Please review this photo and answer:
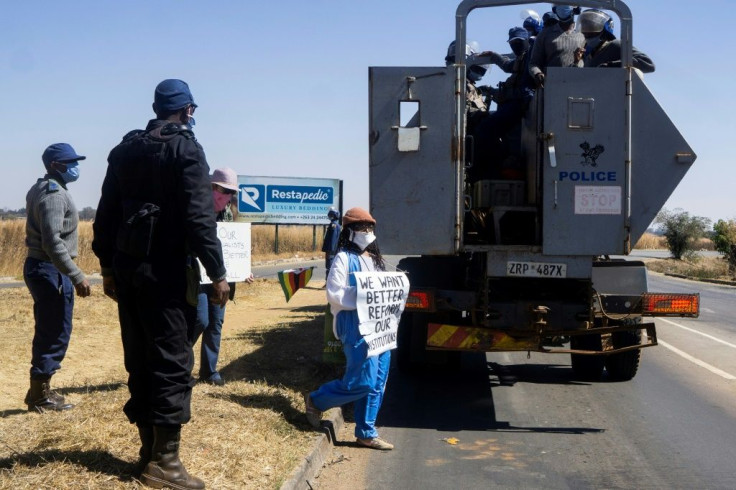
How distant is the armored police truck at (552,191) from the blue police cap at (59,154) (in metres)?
2.60

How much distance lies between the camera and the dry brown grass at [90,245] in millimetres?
30875

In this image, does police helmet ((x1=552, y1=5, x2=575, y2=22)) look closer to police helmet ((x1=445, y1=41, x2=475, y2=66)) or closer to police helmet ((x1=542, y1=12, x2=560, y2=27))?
police helmet ((x1=542, y1=12, x2=560, y2=27))

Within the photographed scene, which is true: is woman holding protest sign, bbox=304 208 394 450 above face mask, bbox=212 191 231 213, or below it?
below

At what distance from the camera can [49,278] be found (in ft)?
21.5

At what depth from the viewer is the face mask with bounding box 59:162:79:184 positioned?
670 cm

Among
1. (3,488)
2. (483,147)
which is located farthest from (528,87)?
(3,488)

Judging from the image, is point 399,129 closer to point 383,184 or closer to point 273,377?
point 383,184

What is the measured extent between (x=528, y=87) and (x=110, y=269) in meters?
5.45

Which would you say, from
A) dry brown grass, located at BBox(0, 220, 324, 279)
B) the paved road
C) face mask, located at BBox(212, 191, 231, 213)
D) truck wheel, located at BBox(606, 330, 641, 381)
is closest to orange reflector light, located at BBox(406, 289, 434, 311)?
the paved road

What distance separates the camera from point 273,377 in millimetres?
8578

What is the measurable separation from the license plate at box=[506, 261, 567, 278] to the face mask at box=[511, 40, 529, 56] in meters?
3.04

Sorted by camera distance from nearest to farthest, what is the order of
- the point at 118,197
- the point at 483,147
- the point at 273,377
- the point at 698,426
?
the point at 118,197
the point at 698,426
the point at 273,377
the point at 483,147

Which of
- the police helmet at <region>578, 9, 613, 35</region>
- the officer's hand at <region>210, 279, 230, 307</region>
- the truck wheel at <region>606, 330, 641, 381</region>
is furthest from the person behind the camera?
the truck wheel at <region>606, 330, 641, 381</region>

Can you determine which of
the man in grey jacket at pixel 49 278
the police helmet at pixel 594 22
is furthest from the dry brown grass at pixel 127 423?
the police helmet at pixel 594 22
